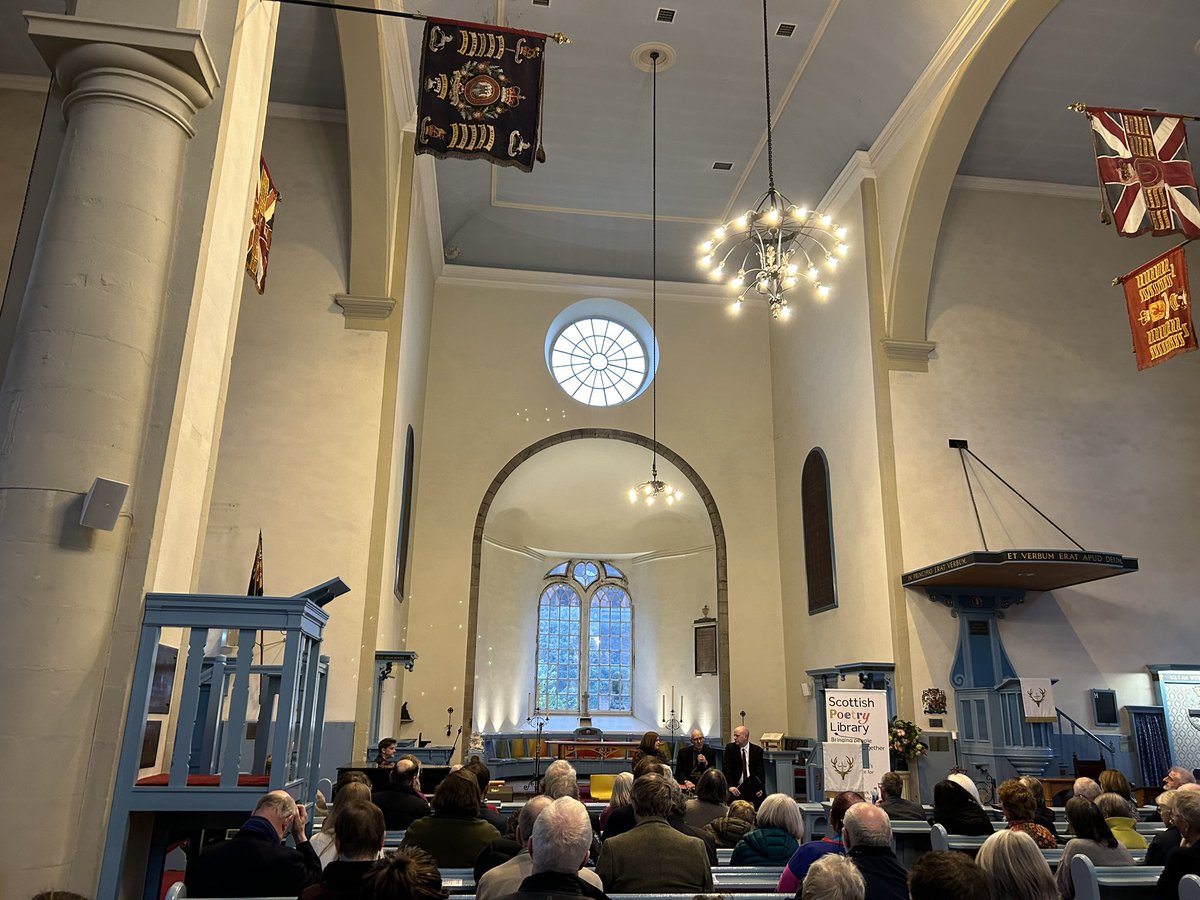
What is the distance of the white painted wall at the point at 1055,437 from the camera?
10.6 m

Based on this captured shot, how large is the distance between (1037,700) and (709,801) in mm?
5402

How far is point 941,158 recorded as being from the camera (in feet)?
34.7

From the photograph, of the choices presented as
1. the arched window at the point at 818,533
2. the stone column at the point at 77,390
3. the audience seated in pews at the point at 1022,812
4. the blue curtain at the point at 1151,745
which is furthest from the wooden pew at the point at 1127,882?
the arched window at the point at 818,533

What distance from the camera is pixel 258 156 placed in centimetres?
538

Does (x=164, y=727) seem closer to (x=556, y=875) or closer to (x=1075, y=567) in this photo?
(x=556, y=875)

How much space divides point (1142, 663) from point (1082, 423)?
9.52 feet

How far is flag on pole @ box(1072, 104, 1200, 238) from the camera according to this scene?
306 inches

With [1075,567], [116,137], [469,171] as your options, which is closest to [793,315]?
[469,171]

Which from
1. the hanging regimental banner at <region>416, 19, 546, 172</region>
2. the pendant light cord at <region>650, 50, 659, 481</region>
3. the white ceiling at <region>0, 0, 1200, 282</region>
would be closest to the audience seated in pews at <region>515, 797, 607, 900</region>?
the hanging regimental banner at <region>416, 19, 546, 172</region>

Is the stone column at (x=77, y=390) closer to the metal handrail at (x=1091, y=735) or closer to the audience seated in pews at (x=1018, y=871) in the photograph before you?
the audience seated in pews at (x=1018, y=871)

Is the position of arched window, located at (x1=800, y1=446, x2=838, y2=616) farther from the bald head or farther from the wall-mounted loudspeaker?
the wall-mounted loudspeaker

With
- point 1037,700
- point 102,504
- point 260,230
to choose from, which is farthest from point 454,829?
point 1037,700

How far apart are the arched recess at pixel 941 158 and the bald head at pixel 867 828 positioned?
8351mm

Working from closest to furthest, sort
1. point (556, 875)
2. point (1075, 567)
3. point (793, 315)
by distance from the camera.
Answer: point (556, 875)
point (1075, 567)
point (793, 315)
